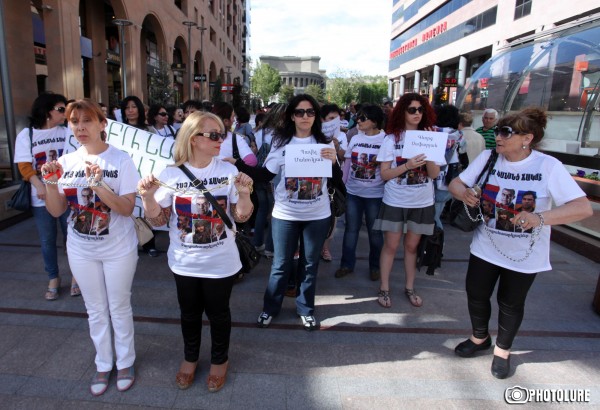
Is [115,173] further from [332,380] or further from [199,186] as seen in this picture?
[332,380]

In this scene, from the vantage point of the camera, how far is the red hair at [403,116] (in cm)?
372

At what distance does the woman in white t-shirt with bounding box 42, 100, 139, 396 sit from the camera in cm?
254

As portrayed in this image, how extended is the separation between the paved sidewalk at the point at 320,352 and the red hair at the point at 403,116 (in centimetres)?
177

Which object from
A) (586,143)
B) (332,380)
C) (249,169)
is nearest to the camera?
(332,380)

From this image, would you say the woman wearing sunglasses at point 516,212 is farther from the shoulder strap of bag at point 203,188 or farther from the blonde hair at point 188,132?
the blonde hair at point 188,132

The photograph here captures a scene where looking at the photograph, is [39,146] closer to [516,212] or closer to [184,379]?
[184,379]

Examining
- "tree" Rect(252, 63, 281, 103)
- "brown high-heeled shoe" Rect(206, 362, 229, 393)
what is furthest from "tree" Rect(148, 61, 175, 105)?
"tree" Rect(252, 63, 281, 103)

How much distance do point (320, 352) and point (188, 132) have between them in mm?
1986

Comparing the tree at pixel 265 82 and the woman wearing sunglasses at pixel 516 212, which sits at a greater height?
the tree at pixel 265 82

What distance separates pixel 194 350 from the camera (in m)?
2.79

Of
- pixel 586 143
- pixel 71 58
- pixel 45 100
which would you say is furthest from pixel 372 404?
pixel 71 58

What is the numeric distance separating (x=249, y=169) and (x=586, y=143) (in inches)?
267

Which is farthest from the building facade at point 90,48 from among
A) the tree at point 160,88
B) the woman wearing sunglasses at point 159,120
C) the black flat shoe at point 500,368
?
the black flat shoe at point 500,368

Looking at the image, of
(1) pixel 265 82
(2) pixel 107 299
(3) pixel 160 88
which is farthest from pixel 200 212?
(1) pixel 265 82
